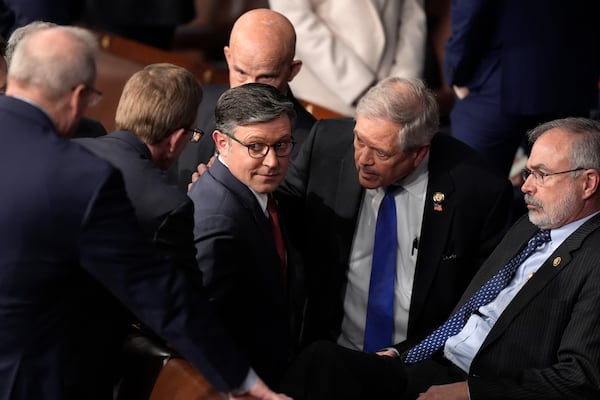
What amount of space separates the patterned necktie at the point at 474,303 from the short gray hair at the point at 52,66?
1.45 m

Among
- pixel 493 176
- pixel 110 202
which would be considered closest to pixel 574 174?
pixel 493 176

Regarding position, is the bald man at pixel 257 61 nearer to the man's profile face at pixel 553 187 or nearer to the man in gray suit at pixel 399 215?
the man in gray suit at pixel 399 215

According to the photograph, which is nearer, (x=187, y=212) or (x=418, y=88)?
(x=187, y=212)

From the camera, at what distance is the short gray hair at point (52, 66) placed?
2164 mm

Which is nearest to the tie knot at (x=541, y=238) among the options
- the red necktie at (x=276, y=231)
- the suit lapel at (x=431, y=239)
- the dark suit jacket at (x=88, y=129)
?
the suit lapel at (x=431, y=239)

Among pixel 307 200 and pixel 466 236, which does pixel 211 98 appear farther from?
pixel 466 236

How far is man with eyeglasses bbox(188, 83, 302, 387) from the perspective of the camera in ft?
9.03

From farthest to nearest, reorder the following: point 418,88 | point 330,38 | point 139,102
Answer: point 330,38, point 418,88, point 139,102

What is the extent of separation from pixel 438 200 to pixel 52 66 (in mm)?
1549

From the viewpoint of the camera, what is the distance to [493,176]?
3.44 m

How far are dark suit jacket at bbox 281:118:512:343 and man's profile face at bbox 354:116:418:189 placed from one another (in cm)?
11

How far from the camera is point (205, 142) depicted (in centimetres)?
359

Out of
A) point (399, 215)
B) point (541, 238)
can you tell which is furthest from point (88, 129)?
point (541, 238)

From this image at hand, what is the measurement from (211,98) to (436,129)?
2.95 ft
